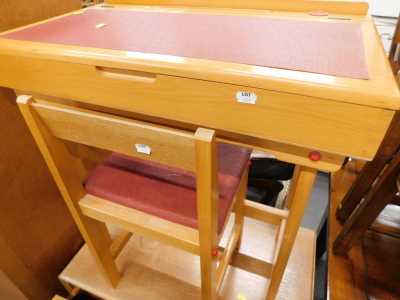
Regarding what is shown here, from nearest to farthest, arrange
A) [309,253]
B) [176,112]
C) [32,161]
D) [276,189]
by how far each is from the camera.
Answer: [176,112] → [32,161] → [309,253] → [276,189]

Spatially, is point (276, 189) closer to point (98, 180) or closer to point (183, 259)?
point (183, 259)

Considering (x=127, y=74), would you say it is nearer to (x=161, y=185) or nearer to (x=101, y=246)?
(x=161, y=185)

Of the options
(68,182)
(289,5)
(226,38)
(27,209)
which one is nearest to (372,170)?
(289,5)

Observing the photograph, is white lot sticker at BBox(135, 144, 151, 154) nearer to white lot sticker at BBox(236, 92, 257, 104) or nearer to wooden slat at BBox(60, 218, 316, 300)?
white lot sticker at BBox(236, 92, 257, 104)

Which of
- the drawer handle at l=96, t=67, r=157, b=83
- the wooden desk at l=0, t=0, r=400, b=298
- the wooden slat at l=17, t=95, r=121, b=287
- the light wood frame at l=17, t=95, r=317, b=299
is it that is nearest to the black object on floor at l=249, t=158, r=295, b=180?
the light wood frame at l=17, t=95, r=317, b=299

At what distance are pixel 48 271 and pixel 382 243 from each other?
1.25 meters

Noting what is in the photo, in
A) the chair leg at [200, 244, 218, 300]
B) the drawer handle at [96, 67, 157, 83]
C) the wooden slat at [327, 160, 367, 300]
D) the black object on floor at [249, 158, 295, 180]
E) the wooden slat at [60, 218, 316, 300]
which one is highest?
the drawer handle at [96, 67, 157, 83]

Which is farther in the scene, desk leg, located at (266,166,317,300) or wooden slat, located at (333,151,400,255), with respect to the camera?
wooden slat, located at (333,151,400,255)

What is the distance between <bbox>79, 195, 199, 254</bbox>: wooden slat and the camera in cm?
60

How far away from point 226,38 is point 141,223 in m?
0.45

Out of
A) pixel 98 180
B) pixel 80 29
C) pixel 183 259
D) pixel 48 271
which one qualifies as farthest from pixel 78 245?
pixel 80 29

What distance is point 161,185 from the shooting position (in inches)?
25.9

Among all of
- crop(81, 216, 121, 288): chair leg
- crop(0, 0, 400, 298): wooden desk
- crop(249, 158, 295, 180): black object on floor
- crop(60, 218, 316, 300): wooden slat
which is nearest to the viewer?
crop(0, 0, 400, 298): wooden desk

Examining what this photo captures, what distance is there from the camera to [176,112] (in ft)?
1.52
